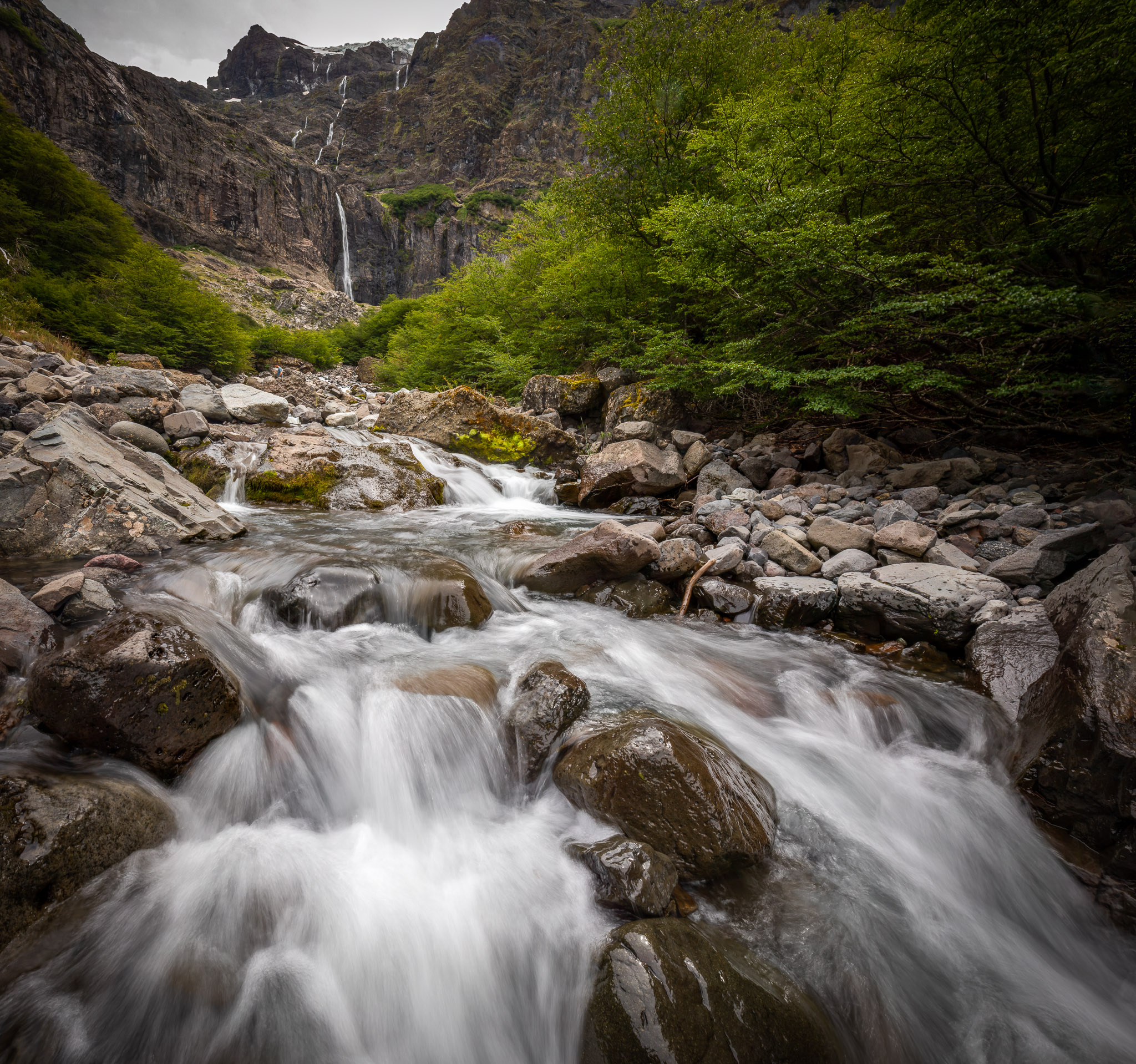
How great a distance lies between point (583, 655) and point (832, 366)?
6.76m

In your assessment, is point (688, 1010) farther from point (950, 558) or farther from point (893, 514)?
point (893, 514)

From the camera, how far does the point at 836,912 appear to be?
6.71 feet

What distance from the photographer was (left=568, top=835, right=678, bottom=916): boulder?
1855 mm

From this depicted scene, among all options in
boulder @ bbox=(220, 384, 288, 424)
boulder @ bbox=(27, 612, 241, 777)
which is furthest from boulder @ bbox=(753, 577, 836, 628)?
boulder @ bbox=(220, 384, 288, 424)

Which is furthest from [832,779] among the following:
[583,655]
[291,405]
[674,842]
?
[291,405]

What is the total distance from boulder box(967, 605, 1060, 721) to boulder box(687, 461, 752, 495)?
3.65 metres

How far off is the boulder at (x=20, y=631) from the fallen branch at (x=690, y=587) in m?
4.37

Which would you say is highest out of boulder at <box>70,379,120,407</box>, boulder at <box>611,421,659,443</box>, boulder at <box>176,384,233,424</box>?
boulder at <box>70,379,120,407</box>

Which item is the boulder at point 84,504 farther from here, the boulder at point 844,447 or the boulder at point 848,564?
the boulder at point 844,447

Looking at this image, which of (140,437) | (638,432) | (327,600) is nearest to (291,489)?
(140,437)

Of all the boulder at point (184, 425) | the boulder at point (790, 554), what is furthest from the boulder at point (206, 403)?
the boulder at point (790, 554)

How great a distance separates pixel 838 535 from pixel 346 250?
83533 millimetres

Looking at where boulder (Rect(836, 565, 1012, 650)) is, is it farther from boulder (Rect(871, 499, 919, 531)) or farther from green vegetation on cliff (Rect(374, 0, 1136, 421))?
green vegetation on cliff (Rect(374, 0, 1136, 421))

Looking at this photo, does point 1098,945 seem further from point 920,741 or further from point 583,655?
point 583,655
